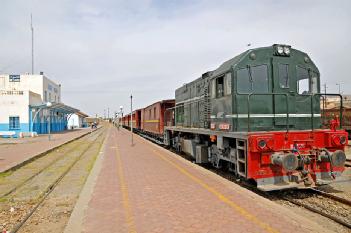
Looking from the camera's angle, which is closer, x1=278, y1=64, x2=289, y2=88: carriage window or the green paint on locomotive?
the green paint on locomotive

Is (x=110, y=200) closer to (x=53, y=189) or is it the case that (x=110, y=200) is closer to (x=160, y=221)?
(x=160, y=221)

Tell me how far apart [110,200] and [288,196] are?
13.8 ft

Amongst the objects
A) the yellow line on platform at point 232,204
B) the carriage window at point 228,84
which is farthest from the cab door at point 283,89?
the yellow line on platform at point 232,204

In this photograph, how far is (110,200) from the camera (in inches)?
272

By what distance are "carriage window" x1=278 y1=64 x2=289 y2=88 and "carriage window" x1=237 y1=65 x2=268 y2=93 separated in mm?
413

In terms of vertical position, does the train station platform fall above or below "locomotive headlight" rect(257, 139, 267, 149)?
below

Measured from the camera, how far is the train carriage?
284 inches

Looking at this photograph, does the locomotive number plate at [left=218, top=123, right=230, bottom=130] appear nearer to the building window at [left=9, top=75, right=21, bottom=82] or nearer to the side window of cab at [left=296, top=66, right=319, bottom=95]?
the side window of cab at [left=296, top=66, right=319, bottom=95]

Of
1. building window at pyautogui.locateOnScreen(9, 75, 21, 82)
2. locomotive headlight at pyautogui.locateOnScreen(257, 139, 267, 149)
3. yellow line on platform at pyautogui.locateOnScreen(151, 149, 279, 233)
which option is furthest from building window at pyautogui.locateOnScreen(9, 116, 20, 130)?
locomotive headlight at pyautogui.locateOnScreen(257, 139, 267, 149)

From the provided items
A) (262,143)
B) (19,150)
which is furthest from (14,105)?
(262,143)

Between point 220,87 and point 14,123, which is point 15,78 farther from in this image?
point 220,87

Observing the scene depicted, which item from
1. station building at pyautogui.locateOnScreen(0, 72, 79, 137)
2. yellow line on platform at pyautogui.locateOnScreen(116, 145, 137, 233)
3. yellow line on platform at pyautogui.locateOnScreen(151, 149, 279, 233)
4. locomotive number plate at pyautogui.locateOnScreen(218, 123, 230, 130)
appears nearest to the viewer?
yellow line on platform at pyautogui.locateOnScreen(151, 149, 279, 233)

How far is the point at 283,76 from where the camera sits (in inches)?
332

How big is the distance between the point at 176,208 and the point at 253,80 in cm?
406
